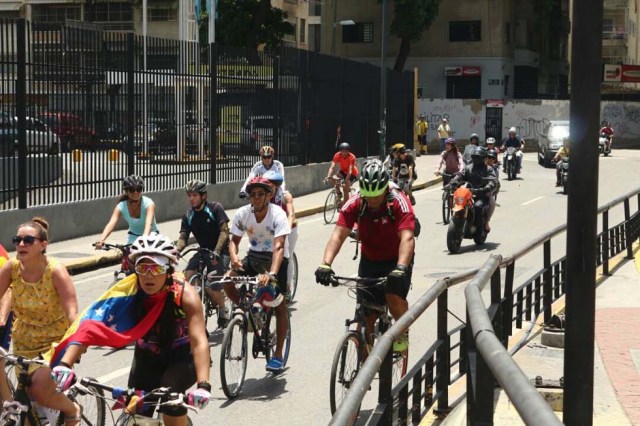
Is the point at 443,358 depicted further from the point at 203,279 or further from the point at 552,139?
the point at 552,139

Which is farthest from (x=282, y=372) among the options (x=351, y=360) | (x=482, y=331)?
(x=482, y=331)

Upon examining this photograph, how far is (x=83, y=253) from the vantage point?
1844 cm

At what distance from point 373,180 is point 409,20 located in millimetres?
57469

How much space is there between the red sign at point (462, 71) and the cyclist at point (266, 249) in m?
57.4

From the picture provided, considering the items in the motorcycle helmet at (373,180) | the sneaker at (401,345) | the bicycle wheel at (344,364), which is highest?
the motorcycle helmet at (373,180)

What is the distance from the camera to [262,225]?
1083 cm

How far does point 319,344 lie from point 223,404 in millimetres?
2554

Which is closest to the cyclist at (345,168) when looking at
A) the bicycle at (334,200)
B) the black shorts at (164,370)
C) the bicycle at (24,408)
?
the bicycle at (334,200)

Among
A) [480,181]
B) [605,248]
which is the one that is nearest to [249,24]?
[480,181]

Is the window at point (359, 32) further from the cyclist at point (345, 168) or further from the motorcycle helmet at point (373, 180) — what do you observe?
the motorcycle helmet at point (373, 180)

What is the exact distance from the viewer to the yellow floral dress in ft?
24.7

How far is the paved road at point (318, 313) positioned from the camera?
30.1 feet

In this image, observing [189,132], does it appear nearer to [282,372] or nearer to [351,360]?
[282,372]

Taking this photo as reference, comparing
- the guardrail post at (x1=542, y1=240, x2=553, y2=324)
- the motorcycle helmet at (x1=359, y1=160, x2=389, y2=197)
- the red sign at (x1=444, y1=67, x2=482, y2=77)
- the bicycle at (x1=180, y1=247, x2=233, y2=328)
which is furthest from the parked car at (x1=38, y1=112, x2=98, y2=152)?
the red sign at (x1=444, y1=67, x2=482, y2=77)
